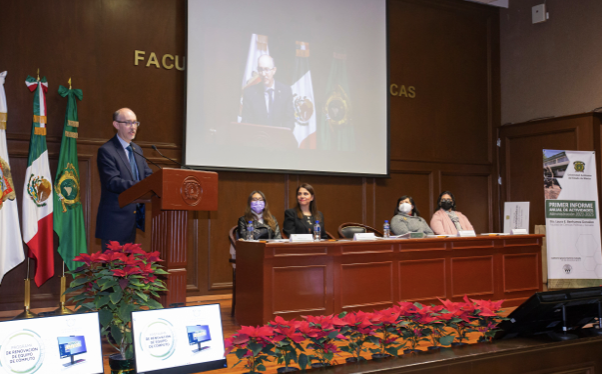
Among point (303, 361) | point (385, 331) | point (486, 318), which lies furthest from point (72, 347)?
point (486, 318)

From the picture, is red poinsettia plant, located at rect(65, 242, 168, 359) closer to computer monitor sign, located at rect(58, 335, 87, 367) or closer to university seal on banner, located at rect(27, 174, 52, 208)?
computer monitor sign, located at rect(58, 335, 87, 367)

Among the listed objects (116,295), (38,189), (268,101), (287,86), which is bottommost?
(116,295)

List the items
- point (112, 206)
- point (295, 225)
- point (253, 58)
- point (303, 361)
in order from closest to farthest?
point (303, 361) → point (112, 206) → point (295, 225) → point (253, 58)

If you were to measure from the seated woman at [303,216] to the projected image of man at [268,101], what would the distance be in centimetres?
119

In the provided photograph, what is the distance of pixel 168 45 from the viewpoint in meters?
5.39

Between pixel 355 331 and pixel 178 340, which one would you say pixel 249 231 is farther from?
pixel 355 331

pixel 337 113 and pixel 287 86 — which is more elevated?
pixel 287 86

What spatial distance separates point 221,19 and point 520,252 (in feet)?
13.3

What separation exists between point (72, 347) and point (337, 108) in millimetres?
5009

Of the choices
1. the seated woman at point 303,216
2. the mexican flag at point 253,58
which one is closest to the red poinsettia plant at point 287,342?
the seated woman at point 303,216

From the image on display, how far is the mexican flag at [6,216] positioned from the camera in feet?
13.6

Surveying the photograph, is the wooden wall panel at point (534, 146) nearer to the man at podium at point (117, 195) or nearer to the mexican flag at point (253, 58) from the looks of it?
the mexican flag at point (253, 58)

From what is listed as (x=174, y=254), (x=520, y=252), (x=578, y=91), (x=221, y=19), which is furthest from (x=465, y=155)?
(x=174, y=254)

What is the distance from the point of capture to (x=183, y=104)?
5352 millimetres
